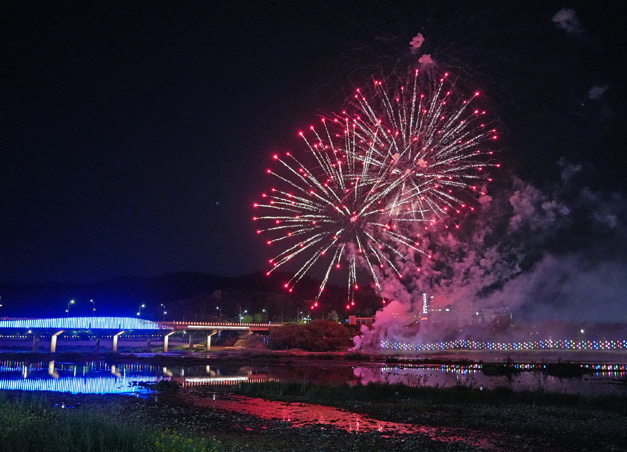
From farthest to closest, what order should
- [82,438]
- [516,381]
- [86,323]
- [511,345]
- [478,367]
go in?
[86,323]
[511,345]
[478,367]
[516,381]
[82,438]

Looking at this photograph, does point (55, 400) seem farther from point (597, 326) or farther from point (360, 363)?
point (597, 326)

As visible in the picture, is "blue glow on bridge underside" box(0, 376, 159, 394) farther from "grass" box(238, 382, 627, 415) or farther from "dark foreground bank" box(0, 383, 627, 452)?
"grass" box(238, 382, 627, 415)

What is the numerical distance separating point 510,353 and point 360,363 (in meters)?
25.2

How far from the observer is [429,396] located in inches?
1147

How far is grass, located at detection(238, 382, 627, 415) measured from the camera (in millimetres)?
26859

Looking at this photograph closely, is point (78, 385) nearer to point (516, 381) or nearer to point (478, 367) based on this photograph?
point (516, 381)

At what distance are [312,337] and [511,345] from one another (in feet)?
109

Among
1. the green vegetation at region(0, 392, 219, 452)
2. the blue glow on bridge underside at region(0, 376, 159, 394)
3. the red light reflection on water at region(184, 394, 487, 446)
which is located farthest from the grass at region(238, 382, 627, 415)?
the green vegetation at region(0, 392, 219, 452)

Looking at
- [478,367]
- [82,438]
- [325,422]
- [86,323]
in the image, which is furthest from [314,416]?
[86,323]

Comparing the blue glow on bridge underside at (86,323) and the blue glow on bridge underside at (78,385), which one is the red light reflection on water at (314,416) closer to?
the blue glow on bridge underside at (78,385)

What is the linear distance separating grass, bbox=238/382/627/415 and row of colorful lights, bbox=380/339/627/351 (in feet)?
184

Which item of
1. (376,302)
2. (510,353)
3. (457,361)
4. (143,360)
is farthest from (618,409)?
(376,302)

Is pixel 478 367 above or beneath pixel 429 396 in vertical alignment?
beneath

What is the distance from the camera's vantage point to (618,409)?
24672mm
